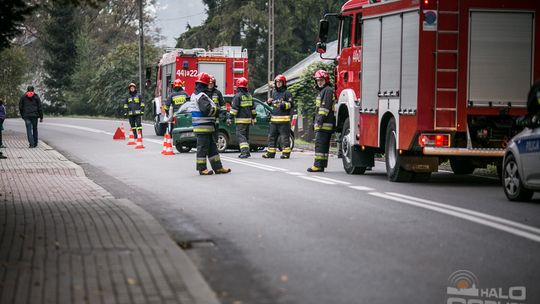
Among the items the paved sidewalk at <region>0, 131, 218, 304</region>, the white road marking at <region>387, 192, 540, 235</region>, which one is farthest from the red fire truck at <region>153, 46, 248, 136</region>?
the white road marking at <region>387, 192, 540, 235</region>

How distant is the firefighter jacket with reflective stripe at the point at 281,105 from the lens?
24109 mm

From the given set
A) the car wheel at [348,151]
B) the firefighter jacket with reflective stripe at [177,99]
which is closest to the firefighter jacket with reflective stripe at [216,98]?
the car wheel at [348,151]

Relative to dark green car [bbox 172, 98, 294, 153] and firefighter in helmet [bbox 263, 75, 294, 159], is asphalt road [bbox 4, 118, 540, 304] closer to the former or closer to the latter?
Result: firefighter in helmet [bbox 263, 75, 294, 159]

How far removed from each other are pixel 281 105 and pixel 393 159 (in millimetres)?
7595

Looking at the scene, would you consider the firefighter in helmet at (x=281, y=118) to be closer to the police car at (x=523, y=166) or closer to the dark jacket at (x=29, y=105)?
the dark jacket at (x=29, y=105)

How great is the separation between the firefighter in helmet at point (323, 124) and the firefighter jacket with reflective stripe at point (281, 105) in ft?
13.2

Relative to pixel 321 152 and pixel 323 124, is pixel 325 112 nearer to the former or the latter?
pixel 323 124

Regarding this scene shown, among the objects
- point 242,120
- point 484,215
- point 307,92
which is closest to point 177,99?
point 242,120

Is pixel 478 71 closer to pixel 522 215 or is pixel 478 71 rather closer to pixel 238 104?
pixel 522 215

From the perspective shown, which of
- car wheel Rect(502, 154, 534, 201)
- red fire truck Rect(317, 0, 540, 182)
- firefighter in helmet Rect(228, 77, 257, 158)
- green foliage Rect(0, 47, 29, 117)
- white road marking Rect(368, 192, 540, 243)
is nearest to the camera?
white road marking Rect(368, 192, 540, 243)

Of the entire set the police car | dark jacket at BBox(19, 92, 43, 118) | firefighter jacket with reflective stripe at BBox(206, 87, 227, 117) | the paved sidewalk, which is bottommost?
the paved sidewalk

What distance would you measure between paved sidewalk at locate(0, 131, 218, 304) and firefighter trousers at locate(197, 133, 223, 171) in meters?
4.78

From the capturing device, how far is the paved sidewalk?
7008 millimetres

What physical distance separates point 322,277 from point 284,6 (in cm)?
5633
